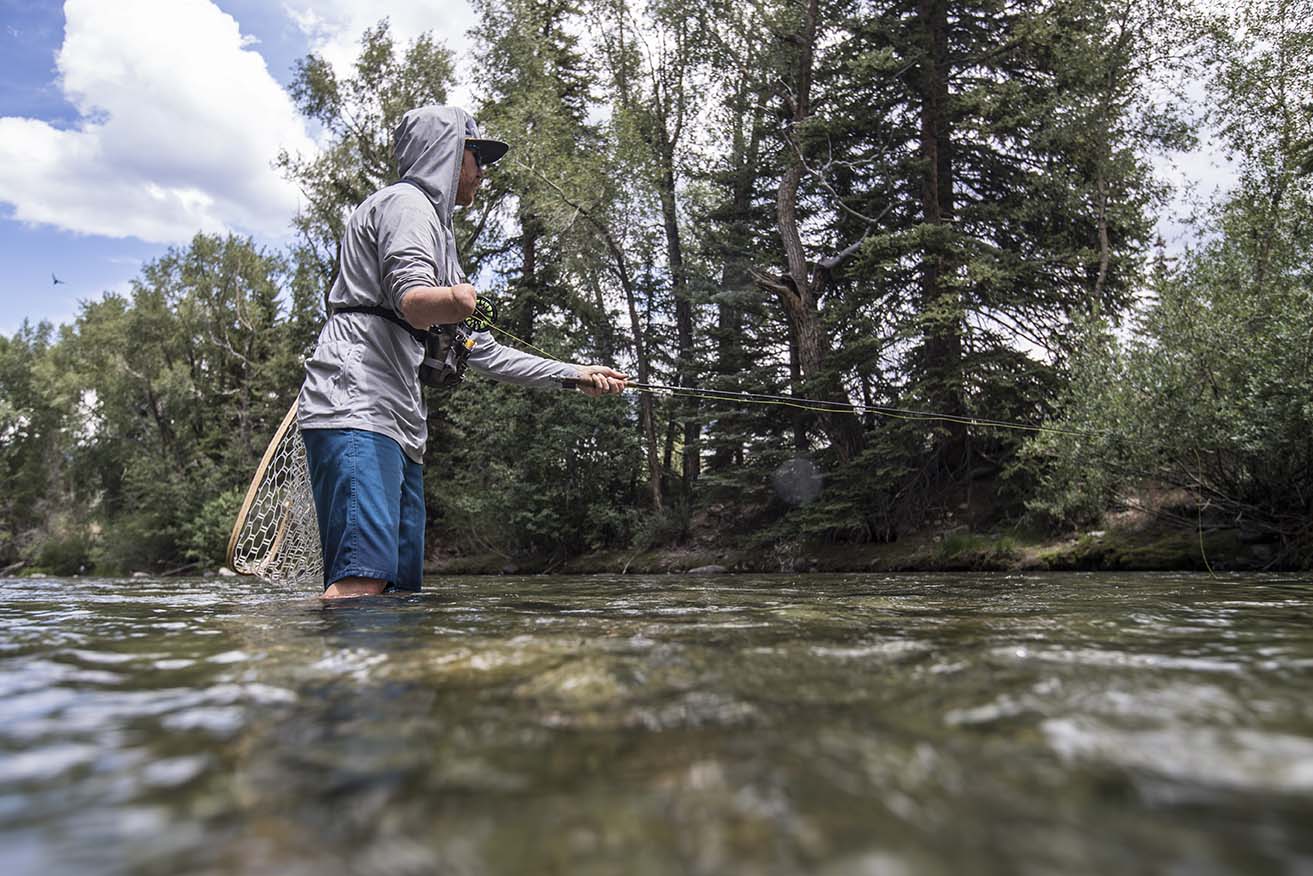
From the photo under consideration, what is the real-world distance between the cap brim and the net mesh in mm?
2035

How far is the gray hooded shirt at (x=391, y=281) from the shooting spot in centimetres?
366

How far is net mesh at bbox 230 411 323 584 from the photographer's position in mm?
5152

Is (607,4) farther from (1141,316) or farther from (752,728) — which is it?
(752,728)

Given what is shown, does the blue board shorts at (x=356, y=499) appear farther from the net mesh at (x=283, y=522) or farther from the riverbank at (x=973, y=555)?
the riverbank at (x=973, y=555)

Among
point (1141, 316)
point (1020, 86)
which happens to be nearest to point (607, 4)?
point (1020, 86)

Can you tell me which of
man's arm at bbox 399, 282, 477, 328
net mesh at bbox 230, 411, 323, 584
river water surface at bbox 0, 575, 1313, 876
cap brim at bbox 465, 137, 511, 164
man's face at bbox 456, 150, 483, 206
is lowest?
river water surface at bbox 0, 575, 1313, 876

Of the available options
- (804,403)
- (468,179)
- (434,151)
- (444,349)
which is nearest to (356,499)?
(444,349)

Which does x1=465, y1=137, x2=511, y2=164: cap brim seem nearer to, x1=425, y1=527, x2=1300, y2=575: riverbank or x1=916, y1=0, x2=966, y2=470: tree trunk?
x1=425, y1=527, x2=1300, y2=575: riverbank

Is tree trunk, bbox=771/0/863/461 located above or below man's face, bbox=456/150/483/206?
above

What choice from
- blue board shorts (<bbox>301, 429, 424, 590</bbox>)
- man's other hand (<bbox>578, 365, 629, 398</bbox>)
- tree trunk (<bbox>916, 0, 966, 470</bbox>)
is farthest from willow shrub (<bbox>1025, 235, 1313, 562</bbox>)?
blue board shorts (<bbox>301, 429, 424, 590</bbox>)

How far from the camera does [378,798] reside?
971 mm

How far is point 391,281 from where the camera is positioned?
11.9 ft

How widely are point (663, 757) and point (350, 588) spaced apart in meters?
2.89

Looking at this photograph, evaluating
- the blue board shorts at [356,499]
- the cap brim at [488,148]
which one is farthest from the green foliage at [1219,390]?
the blue board shorts at [356,499]
